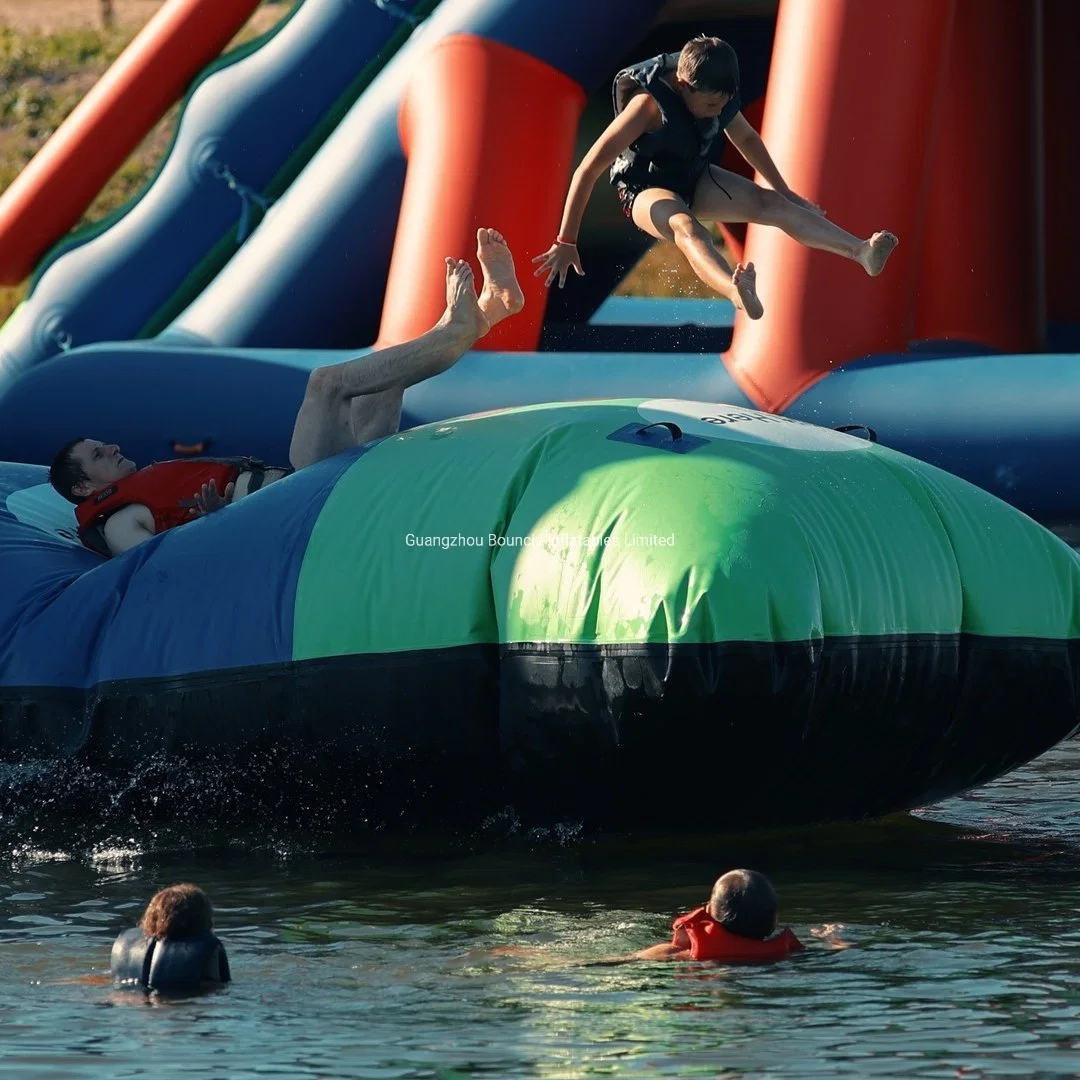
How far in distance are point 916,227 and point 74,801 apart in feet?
16.5

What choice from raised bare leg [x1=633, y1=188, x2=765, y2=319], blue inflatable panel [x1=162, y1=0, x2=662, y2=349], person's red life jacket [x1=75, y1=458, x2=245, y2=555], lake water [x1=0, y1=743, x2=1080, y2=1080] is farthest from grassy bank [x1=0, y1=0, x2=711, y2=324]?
lake water [x1=0, y1=743, x2=1080, y2=1080]

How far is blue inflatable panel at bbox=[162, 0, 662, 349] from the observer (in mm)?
10695

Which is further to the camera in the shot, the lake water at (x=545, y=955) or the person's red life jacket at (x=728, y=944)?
the person's red life jacket at (x=728, y=944)

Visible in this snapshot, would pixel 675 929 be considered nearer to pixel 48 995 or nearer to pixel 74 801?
pixel 48 995

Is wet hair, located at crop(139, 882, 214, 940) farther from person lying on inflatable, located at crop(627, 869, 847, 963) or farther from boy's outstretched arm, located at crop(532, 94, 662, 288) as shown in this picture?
boy's outstretched arm, located at crop(532, 94, 662, 288)

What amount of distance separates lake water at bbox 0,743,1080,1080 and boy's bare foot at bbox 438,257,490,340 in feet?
5.20

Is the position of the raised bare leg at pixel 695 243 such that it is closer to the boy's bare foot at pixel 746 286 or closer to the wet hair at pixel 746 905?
the boy's bare foot at pixel 746 286

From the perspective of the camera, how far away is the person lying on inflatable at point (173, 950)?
445cm

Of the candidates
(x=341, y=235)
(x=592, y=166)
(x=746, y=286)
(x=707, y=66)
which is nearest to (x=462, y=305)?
(x=592, y=166)

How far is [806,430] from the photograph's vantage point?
624 centimetres

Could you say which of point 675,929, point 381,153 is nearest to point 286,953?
point 675,929

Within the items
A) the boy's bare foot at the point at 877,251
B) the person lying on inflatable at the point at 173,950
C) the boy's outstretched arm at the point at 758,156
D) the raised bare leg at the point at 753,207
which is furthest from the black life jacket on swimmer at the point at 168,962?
the boy's outstretched arm at the point at 758,156

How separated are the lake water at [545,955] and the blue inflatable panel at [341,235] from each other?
4969 mm

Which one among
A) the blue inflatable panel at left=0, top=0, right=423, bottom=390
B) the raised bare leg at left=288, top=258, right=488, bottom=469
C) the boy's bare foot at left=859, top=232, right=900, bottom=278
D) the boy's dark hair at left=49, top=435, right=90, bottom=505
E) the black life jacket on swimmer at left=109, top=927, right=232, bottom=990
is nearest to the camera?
the black life jacket on swimmer at left=109, top=927, right=232, bottom=990
